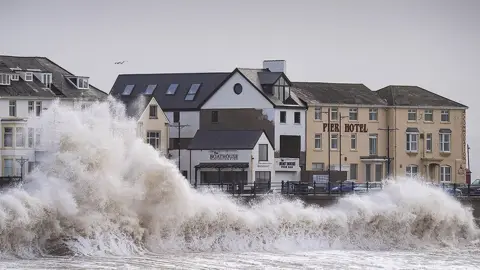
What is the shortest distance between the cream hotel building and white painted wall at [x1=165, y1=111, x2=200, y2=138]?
7091 millimetres

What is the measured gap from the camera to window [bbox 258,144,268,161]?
323 feet

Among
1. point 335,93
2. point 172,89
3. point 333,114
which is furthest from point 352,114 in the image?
point 172,89

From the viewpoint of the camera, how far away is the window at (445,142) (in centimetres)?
10731

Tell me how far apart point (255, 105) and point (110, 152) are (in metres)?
40.4

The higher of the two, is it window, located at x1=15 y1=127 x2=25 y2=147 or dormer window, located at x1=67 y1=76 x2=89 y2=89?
dormer window, located at x1=67 y1=76 x2=89 y2=89

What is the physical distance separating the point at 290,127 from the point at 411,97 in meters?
10.1

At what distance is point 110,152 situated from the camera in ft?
202

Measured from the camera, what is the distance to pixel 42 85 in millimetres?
99250

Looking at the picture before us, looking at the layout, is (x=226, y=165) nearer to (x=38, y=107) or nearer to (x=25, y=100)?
(x=38, y=107)

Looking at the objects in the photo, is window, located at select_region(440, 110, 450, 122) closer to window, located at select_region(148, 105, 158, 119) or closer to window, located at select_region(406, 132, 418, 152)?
window, located at select_region(406, 132, 418, 152)

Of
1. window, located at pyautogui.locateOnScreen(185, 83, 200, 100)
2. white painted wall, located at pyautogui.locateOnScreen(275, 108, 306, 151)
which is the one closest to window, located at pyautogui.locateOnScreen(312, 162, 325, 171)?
white painted wall, located at pyautogui.locateOnScreen(275, 108, 306, 151)

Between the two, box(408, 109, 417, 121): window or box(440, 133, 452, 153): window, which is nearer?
box(408, 109, 417, 121): window

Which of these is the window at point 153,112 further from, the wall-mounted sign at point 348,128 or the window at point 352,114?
the window at point 352,114

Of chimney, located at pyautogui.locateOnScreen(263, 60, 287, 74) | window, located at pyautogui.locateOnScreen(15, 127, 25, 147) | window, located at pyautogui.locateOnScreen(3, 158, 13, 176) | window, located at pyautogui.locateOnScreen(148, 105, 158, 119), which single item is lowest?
window, located at pyautogui.locateOnScreen(3, 158, 13, 176)
